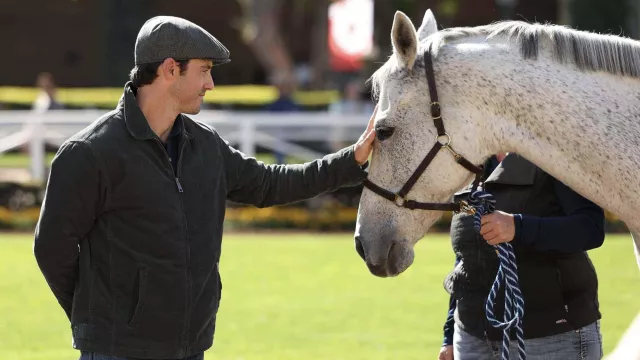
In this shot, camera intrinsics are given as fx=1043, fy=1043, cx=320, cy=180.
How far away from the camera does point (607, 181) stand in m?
3.55

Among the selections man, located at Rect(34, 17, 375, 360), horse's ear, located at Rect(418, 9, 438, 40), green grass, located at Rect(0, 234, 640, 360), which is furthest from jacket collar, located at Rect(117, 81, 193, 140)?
green grass, located at Rect(0, 234, 640, 360)

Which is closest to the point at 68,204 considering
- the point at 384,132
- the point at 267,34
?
the point at 384,132

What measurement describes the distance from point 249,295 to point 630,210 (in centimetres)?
612

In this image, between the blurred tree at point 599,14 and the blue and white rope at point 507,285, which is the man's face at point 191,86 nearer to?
the blue and white rope at point 507,285

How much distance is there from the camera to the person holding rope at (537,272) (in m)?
3.83

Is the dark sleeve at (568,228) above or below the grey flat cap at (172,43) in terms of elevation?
below

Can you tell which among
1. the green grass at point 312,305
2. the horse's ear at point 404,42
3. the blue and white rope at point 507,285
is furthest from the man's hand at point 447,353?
the green grass at point 312,305

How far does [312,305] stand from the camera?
29.2 feet

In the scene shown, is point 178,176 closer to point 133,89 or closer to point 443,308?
point 133,89

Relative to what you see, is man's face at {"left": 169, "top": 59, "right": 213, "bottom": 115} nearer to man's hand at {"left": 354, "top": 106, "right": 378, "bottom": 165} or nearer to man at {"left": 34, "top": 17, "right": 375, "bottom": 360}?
man at {"left": 34, "top": 17, "right": 375, "bottom": 360}

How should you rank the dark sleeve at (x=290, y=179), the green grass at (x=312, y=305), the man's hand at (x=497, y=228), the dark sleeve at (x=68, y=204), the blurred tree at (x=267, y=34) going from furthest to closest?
the blurred tree at (x=267, y=34)
the green grass at (x=312, y=305)
the dark sleeve at (x=290, y=179)
the man's hand at (x=497, y=228)
the dark sleeve at (x=68, y=204)

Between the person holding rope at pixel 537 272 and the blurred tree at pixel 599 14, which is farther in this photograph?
the blurred tree at pixel 599 14

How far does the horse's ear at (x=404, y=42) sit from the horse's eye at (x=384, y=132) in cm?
23

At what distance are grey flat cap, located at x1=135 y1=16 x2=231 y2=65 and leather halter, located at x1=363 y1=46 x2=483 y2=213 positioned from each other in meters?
0.75
